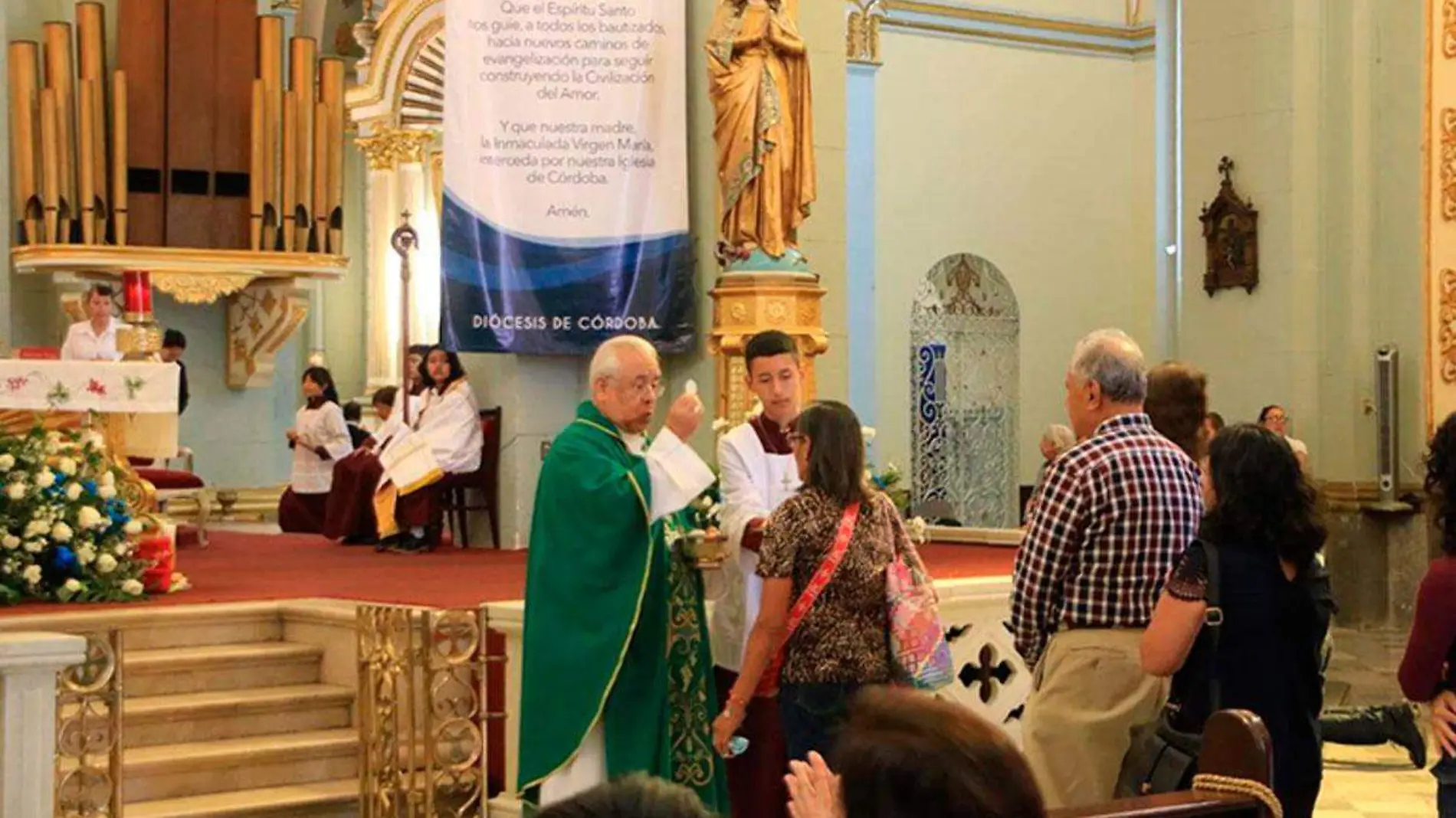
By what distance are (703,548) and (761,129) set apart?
189 inches

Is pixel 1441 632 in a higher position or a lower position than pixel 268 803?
higher

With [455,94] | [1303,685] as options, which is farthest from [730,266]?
[1303,685]

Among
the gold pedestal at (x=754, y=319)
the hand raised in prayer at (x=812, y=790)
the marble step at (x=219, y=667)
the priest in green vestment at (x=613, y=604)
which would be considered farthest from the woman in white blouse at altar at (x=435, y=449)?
the hand raised in prayer at (x=812, y=790)

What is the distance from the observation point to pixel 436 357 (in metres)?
11.6

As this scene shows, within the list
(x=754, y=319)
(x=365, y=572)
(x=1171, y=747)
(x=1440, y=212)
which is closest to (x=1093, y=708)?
(x=1171, y=747)

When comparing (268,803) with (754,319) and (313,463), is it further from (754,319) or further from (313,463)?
(313,463)

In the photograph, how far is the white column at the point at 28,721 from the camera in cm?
545

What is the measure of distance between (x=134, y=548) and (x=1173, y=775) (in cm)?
576

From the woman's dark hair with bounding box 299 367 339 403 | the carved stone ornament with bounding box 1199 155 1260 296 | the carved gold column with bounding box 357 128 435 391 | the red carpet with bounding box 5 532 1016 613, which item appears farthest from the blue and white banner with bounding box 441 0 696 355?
the carved gold column with bounding box 357 128 435 391

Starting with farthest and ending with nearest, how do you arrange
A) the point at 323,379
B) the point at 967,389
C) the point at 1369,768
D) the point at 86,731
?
the point at 967,389, the point at 323,379, the point at 1369,768, the point at 86,731

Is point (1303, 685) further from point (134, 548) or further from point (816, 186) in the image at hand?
point (816, 186)

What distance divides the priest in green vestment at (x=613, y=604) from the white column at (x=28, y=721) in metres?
1.28

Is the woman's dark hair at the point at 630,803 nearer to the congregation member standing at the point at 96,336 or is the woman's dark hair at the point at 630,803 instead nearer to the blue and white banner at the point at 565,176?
the blue and white banner at the point at 565,176

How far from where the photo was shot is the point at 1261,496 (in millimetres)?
4559
